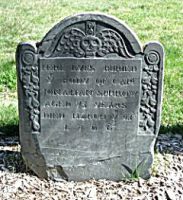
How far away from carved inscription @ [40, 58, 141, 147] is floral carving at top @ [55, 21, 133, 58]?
0.21ft

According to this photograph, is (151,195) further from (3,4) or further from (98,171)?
(3,4)

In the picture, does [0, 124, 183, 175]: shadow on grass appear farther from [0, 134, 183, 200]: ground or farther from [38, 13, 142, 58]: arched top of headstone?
[38, 13, 142, 58]: arched top of headstone

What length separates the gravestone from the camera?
4.45 m

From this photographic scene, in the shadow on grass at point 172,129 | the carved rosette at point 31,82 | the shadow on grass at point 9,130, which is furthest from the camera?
the shadow on grass at point 172,129

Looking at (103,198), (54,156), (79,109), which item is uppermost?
(79,109)

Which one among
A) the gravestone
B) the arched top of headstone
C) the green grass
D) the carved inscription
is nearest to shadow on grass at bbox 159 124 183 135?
the green grass

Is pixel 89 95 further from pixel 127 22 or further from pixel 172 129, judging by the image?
pixel 127 22

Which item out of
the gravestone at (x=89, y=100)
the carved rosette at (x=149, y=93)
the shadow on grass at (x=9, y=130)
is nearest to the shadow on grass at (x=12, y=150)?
the shadow on grass at (x=9, y=130)

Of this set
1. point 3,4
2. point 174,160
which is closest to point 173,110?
point 174,160

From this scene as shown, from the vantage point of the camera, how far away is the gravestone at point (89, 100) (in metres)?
4.45

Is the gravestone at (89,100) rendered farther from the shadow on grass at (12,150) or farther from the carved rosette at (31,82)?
the shadow on grass at (12,150)

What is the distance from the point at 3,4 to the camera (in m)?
14.2

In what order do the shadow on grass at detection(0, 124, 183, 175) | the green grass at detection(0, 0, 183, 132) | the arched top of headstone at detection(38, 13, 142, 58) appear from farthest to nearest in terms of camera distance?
1. the green grass at detection(0, 0, 183, 132)
2. the shadow on grass at detection(0, 124, 183, 175)
3. the arched top of headstone at detection(38, 13, 142, 58)

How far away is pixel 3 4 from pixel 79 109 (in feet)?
33.3
